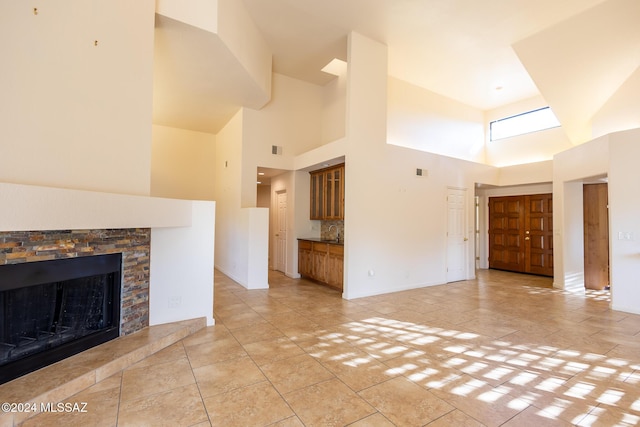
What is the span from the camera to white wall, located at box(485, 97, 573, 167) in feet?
23.9

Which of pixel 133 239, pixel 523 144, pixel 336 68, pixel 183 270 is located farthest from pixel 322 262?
pixel 523 144

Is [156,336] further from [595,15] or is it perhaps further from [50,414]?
[595,15]

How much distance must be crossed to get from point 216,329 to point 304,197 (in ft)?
12.9

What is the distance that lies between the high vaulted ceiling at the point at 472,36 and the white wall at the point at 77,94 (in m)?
2.46

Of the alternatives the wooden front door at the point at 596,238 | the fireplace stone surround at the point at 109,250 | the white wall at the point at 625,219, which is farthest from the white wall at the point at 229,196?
the wooden front door at the point at 596,238

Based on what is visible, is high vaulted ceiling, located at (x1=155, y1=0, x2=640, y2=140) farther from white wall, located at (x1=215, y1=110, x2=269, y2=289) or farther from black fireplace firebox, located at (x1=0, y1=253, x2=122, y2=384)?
black fireplace firebox, located at (x1=0, y1=253, x2=122, y2=384)

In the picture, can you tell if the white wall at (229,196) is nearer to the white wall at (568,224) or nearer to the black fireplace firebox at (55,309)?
the black fireplace firebox at (55,309)

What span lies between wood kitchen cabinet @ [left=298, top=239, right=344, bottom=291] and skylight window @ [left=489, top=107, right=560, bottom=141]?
624cm

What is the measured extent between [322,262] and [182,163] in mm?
4690

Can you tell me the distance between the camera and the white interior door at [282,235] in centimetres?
734

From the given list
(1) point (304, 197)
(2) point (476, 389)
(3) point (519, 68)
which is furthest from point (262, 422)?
(3) point (519, 68)

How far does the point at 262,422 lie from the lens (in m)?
1.96

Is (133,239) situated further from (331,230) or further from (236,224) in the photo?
(331,230)

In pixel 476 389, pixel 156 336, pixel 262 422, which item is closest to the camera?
pixel 262 422
